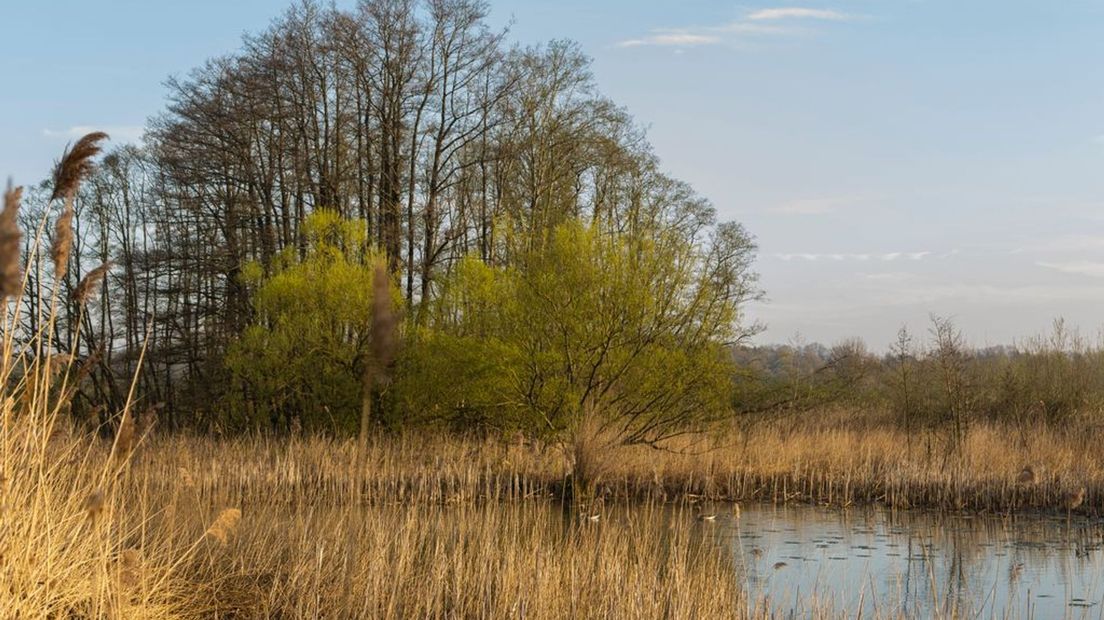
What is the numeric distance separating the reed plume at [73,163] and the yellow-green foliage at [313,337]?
1565 cm

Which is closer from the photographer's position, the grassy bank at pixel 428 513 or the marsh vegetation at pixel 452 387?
the grassy bank at pixel 428 513

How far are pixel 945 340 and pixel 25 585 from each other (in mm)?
14743

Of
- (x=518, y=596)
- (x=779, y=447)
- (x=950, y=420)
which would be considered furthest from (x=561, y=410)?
(x=518, y=596)

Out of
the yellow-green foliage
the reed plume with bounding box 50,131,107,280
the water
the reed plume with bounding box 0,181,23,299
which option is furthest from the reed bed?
the reed plume with bounding box 0,181,23,299

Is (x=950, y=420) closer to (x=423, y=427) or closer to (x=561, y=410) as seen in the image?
(x=561, y=410)

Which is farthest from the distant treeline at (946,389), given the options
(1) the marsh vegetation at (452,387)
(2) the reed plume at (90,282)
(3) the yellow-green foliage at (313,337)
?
(2) the reed plume at (90,282)

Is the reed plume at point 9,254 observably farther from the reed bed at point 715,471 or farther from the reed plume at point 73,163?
the reed bed at point 715,471

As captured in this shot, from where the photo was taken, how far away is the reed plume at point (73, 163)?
3764 mm

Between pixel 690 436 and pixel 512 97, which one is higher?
pixel 512 97

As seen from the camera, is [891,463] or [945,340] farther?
[945,340]

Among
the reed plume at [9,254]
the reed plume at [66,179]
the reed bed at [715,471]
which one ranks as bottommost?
the reed bed at [715,471]

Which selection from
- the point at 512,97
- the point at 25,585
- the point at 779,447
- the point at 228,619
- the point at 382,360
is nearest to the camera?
the point at 382,360

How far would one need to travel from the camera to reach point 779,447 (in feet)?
54.3

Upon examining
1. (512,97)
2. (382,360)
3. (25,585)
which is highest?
(512,97)
